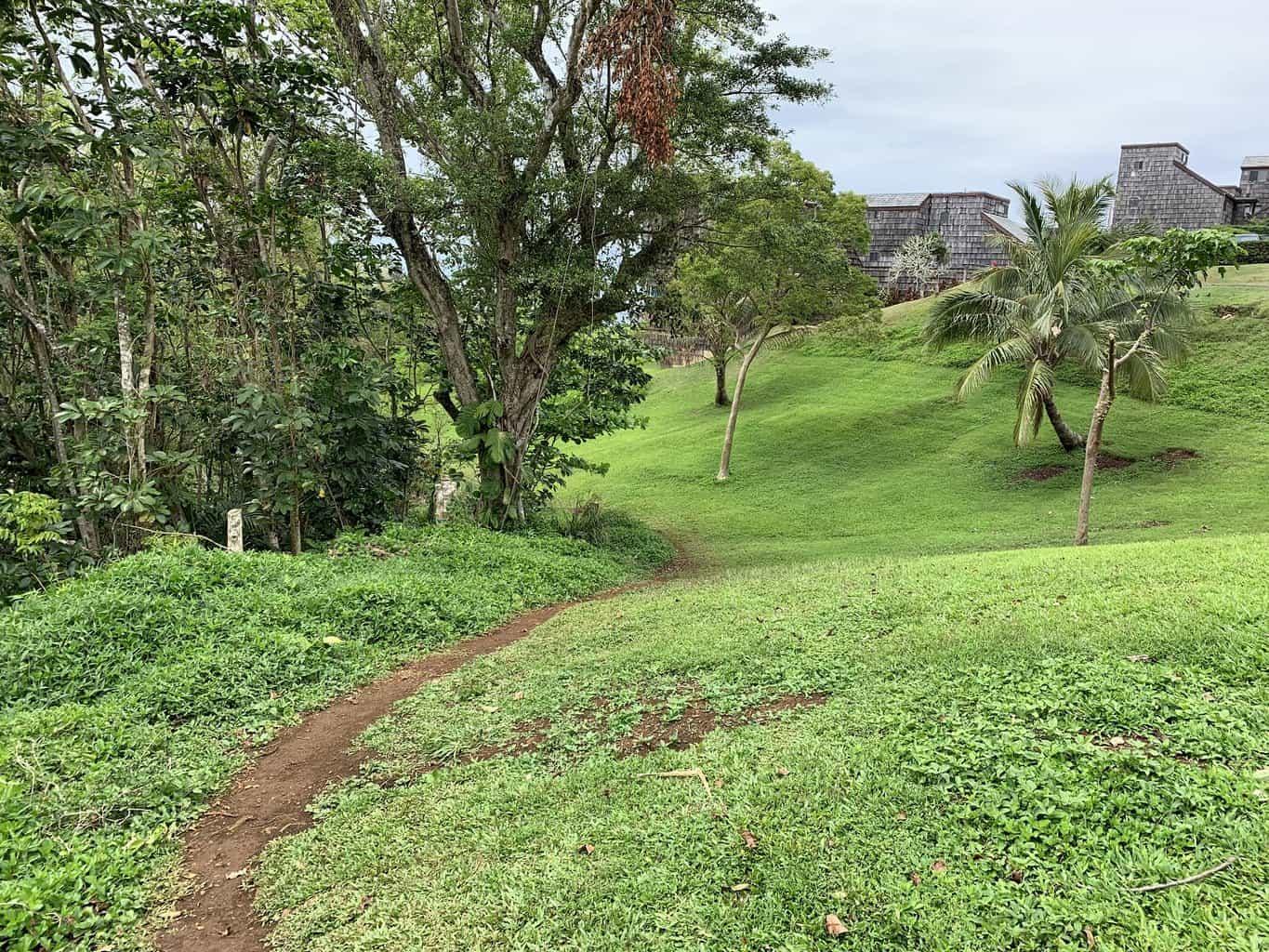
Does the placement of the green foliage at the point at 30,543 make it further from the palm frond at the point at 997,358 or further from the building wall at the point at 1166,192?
the building wall at the point at 1166,192

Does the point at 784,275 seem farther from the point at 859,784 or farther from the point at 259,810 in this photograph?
the point at 259,810

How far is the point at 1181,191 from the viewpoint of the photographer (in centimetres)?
2753

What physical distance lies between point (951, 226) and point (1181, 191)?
313 inches

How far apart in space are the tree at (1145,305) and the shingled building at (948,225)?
15.8 meters

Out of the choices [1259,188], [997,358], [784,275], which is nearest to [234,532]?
[784,275]

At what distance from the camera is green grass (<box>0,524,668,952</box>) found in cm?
296

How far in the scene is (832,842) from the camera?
2.74 metres

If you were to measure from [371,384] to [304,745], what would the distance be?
16.5 ft

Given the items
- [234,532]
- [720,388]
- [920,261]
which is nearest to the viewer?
[234,532]

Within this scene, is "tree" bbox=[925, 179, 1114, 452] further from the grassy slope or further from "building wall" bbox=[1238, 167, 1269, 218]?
"building wall" bbox=[1238, 167, 1269, 218]

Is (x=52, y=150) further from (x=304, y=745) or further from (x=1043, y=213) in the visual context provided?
(x=1043, y=213)

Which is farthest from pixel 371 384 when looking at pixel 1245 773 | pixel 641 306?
pixel 1245 773

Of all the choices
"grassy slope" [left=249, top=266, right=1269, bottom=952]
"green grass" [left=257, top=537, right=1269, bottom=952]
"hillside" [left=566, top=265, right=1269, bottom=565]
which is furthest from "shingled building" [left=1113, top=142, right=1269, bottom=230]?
"green grass" [left=257, top=537, right=1269, bottom=952]

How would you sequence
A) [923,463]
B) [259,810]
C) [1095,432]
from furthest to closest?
[923,463] < [1095,432] < [259,810]
